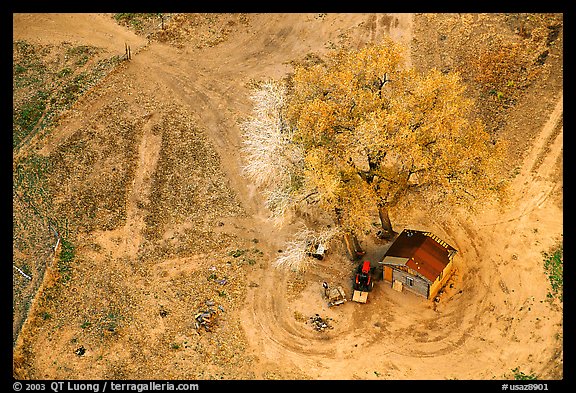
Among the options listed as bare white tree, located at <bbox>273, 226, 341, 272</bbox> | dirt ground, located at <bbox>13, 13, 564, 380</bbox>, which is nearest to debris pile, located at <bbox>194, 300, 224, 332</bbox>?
dirt ground, located at <bbox>13, 13, 564, 380</bbox>

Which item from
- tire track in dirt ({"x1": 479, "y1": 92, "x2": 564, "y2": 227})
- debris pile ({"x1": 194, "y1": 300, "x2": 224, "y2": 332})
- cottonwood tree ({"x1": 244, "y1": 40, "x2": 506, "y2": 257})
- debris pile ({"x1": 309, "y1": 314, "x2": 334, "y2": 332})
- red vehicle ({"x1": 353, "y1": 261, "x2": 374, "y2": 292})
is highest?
cottonwood tree ({"x1": 244, "y1": 40, "x2": 506, "y2": 257})

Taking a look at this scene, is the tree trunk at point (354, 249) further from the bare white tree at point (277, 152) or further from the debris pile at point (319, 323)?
the debris pile at point (319, 323)

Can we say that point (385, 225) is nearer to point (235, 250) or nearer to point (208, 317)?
point (235, 250)

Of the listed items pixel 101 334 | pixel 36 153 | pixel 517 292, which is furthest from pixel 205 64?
pixel 517 292

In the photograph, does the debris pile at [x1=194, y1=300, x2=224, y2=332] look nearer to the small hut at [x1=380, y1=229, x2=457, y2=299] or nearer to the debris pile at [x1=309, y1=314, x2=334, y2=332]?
the debris pile at [x1=309, y1=314, x2=334, y2=332]

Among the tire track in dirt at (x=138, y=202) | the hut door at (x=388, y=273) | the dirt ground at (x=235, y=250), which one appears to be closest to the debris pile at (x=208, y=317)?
Result: the dirt ground at (x=235, y=250)

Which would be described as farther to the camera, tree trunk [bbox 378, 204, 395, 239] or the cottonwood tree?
tree trunk [bbox 378, 204, 395, 239]
